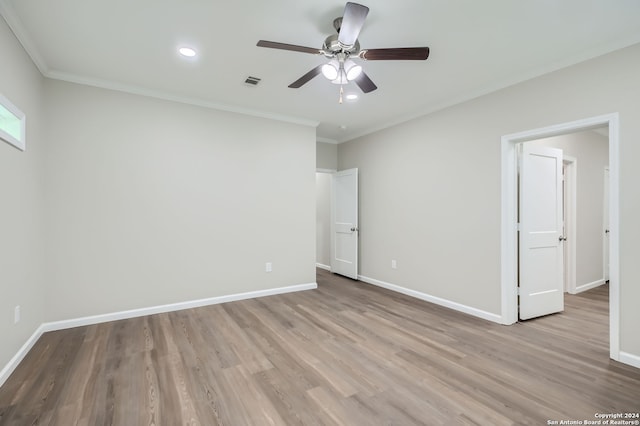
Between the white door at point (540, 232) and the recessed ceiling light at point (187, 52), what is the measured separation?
373cm

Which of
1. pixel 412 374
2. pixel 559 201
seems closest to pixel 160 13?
pixel 412 374

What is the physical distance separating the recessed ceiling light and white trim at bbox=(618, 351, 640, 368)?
4.63 meters

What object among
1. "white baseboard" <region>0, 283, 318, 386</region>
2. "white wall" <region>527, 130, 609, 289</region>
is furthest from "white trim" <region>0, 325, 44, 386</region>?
"white wall" <region>527, 130, 609, 289</region>

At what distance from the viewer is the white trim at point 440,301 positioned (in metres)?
3.50

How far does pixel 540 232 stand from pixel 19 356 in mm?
5415

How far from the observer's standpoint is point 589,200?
4.89m

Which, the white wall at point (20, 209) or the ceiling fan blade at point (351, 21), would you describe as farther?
the white wall at point (20, 209)

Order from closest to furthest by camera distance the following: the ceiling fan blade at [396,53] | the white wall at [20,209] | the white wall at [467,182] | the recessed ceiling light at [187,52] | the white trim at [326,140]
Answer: the ceiling fan blade at [396,53] < the white wall at [20,209] < the white wall at [467,182] < the recessed ceiling light at [187,52] < the white trim at [326,140]

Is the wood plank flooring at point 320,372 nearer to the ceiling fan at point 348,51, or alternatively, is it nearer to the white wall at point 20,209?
the white wall at point 20,209

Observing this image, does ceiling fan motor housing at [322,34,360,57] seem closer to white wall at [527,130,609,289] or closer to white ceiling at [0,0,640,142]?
white ceiling at [0,0,640,142]

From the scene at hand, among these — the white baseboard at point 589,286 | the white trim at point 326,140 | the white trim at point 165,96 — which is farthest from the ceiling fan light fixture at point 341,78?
the white baseboard at point 589,286

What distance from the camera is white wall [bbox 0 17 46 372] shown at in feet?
7.36

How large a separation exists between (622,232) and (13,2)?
5.08m

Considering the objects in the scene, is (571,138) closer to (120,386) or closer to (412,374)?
(412,374)
